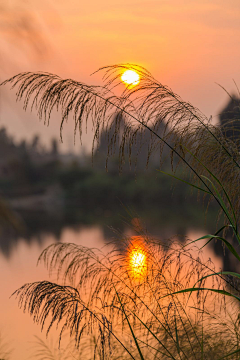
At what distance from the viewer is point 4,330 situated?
4.93m

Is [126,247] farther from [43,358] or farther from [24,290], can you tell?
[43,358]

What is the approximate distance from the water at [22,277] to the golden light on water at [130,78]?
1109 mm

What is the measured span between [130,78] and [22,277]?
6.48 m

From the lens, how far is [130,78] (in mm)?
1582

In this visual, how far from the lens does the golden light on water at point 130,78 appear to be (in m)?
1.57

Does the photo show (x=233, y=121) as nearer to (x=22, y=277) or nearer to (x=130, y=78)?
(x=130, y=78)

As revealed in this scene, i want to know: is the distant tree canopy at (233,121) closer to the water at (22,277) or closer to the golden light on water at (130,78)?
the golden light on water at (130,78)

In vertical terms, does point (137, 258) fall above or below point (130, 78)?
below

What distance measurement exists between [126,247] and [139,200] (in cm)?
1529

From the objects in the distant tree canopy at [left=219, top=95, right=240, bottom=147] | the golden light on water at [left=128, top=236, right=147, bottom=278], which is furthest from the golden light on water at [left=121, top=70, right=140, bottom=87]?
the golden light on water at [left=128, top=236, right=147, bottom=278]

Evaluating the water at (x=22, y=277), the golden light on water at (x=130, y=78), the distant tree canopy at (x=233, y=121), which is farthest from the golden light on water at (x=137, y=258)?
the golden light on water at (x=130, y=78)

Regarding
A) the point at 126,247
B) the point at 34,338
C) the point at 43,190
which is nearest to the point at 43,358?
the point at 34,338

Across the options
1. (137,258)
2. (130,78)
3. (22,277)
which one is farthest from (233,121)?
(22,277)

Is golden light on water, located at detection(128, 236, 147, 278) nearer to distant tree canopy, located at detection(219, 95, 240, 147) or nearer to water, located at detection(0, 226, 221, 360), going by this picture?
water, located at detection(0, 226, 221, 360)
